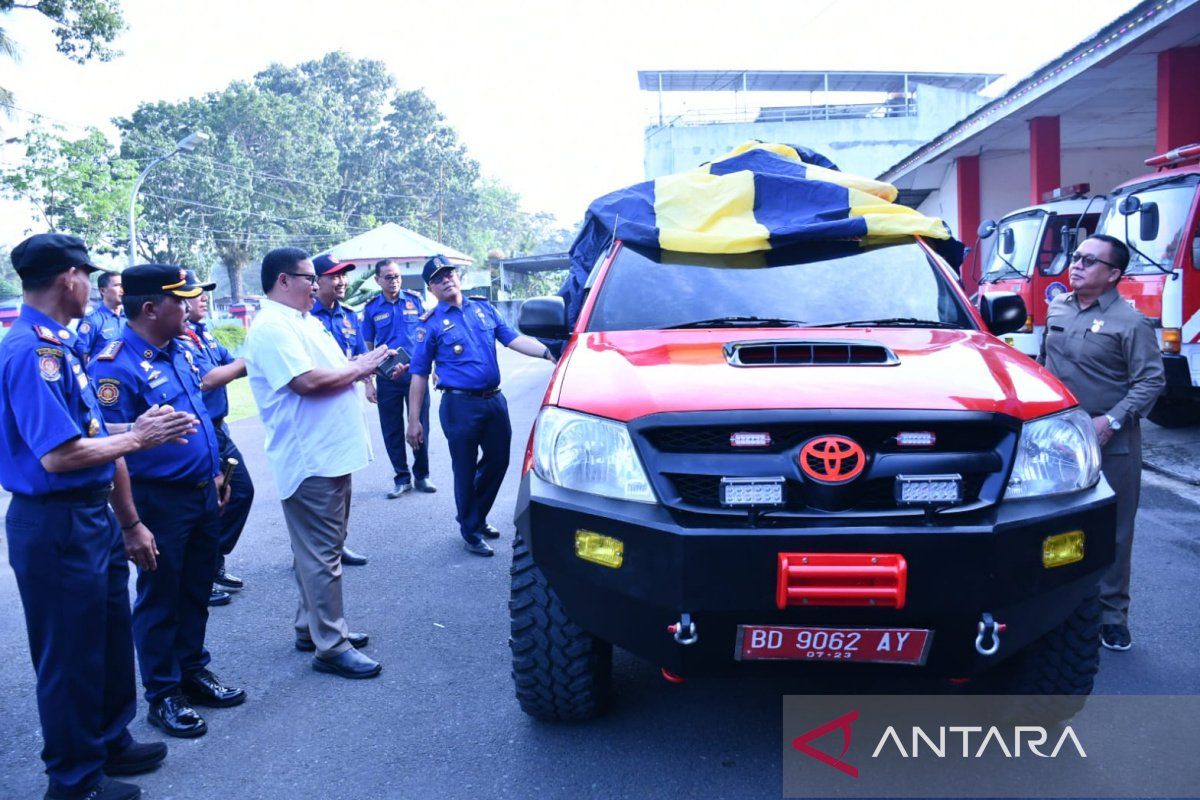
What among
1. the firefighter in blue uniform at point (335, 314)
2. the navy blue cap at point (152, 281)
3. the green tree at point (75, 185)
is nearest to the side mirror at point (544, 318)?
the navy blue cap at point (152, 281)

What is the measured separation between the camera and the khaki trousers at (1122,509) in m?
4.03

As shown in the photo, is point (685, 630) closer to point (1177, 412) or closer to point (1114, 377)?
point (1114, 377)

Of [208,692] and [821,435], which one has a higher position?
[821,435]

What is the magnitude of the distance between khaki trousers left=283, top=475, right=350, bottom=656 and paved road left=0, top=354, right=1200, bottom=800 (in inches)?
7.6

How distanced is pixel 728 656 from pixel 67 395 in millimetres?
2167

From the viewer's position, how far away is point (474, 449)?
582 centimetres

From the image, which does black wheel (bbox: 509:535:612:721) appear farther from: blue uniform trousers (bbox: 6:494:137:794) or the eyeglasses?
the eyeglasses

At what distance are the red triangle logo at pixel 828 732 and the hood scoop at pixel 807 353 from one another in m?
1.31

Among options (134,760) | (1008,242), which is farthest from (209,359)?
(1008,242)

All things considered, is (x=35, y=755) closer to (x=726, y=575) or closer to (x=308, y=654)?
(x=308, y=654)

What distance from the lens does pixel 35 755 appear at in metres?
3.43

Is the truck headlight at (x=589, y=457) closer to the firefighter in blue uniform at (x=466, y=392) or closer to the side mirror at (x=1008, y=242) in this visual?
the firefighter in blue uniform at (x=466, y=392)

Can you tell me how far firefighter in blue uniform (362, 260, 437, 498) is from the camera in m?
7.88

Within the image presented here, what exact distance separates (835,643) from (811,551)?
0.31m
